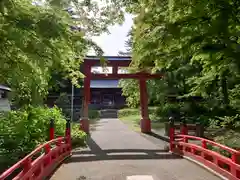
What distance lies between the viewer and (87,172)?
901 cm

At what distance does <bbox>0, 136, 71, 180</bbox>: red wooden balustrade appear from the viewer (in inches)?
235

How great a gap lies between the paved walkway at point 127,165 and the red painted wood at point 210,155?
30cm

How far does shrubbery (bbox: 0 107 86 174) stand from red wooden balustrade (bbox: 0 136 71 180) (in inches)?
16.0

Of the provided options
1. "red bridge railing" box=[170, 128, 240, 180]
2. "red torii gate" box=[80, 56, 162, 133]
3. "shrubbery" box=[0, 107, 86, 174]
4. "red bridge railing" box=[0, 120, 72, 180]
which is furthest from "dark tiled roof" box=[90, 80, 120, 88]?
"red bridge railing" box=[0, 120, 72, 180]

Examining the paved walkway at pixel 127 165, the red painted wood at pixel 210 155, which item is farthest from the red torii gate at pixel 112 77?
the red painted wood at pixel 210 155

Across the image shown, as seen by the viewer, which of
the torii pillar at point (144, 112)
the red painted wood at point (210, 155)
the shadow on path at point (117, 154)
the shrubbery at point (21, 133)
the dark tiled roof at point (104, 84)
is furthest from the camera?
the dark tiled roof at point (104, 84)

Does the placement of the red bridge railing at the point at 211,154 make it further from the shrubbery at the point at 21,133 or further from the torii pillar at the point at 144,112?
the torii pillar at the point at 144,112

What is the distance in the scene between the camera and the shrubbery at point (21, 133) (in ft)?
27.3

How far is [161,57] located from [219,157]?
3.36m

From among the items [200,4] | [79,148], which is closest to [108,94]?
[79,148]

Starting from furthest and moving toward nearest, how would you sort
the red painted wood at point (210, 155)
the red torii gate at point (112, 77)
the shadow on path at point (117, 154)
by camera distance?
the red torii gate at point (112, 77), the shadow on path at point (117, 154), the red painted wood at point (210, 155)

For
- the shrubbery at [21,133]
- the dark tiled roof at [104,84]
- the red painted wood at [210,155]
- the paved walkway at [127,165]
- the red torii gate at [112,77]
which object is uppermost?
the dark tiled roof at [104,84]

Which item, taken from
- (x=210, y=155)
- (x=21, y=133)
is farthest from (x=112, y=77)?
(x=210, y=155)

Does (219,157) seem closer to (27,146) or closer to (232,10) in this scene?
(232,10)
